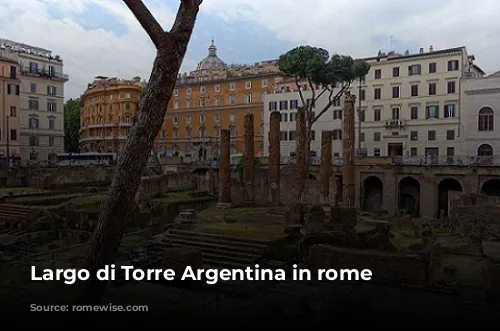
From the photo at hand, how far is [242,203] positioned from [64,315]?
75.8 ft

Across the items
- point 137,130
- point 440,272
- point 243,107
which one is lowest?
point 440,272

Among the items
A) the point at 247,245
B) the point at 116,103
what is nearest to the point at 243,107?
the point at 116,103

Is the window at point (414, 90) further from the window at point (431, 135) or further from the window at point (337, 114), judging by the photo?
the window at point (337, 114)

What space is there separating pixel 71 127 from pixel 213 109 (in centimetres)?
3792

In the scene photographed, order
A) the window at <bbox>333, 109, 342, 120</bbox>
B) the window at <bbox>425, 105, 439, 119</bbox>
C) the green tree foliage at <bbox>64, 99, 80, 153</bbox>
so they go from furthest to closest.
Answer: the green tree foliage at <bbox>64, 99, 80, 153</bbox> < the window at <bbox>333, 109, 342, 120</bbox> < the window at <bbox>425, 105, 439, 119</bbox>

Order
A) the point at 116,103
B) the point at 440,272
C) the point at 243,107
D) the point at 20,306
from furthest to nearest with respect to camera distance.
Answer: the point at 116,103, the point at 243,107, the point at 440,272, the point at 20,306

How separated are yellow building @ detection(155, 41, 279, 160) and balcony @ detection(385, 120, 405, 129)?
57.4 ft

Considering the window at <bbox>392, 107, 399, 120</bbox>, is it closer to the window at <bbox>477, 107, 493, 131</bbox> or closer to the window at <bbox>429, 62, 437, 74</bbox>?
the window at <bbox>429, 62, 437, 74</bbox>

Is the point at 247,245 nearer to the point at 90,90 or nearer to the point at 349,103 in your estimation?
the point at 349,103

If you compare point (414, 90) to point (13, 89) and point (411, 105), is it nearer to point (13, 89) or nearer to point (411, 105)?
point (411, 105)

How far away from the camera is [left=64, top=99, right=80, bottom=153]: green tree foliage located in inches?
3693

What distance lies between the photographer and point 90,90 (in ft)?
282

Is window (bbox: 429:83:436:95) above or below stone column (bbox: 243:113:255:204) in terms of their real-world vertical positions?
above

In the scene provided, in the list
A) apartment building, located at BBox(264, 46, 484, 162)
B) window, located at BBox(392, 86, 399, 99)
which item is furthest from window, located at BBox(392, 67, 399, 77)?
window, located at BBox(392, 86, 399, 99)
